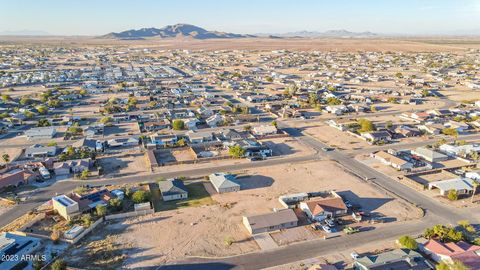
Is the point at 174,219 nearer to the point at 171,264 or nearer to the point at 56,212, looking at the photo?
the point at 171,264

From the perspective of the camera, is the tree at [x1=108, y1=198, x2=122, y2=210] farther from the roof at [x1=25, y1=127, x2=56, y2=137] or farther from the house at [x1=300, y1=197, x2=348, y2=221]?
the roof at [x1=25, y1=127, x2=56, y2=137]

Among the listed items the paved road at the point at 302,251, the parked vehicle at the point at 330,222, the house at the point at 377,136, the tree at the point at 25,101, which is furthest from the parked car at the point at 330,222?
the tree at the point at 25,101

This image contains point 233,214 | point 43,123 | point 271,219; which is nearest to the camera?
point 271,219

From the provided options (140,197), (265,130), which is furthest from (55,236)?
(265,130)

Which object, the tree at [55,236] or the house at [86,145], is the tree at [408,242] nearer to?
the tree at [55,236]

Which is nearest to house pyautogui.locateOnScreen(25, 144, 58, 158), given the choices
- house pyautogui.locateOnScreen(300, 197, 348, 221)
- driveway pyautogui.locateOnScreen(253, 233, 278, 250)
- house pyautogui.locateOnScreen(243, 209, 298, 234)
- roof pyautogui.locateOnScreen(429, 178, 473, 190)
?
house pyautogui.locateOnScreen(243, 209, 298, 234)

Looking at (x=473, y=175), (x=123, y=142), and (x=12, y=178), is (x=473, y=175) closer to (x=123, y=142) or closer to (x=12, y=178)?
(x=123, y=142)
